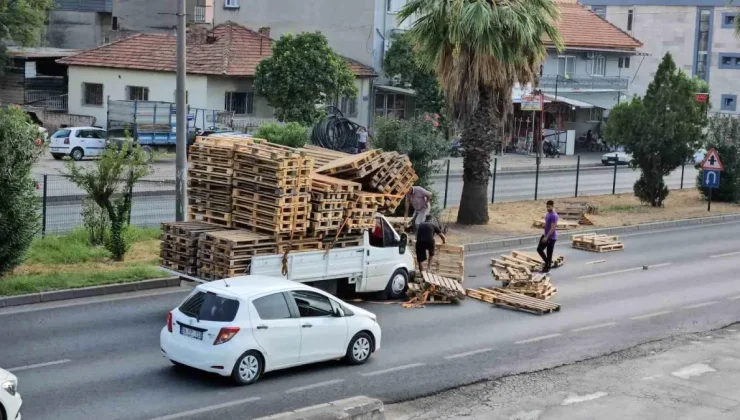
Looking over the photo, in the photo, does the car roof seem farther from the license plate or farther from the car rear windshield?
the license plate

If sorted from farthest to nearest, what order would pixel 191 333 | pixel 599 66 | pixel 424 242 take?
pixel 599 66, pixel 424 242, pixel 191 333

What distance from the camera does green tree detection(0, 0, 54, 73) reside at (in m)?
58.8

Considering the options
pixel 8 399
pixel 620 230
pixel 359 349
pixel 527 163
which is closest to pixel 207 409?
pixel 8 399

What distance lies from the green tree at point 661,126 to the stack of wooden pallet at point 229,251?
20.9 m

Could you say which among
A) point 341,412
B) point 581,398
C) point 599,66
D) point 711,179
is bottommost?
point 581,398

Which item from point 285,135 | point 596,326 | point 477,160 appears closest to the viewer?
point 596,326

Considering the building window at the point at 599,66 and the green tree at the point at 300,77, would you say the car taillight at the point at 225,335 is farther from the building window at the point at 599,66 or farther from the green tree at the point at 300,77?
the building window at the point at 599,66

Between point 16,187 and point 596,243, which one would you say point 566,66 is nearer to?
point 596,243

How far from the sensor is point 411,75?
187 feet

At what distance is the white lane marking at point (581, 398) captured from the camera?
13.9m

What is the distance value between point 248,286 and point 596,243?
49.7 ft

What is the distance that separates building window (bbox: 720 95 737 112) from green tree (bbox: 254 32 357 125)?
44.0 meters

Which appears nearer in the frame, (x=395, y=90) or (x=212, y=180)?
(x=212, y=180)

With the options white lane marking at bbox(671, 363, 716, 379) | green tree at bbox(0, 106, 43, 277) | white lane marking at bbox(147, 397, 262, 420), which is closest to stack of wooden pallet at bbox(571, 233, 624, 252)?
white lane marking at bbox(671, 363, 716, 379)
